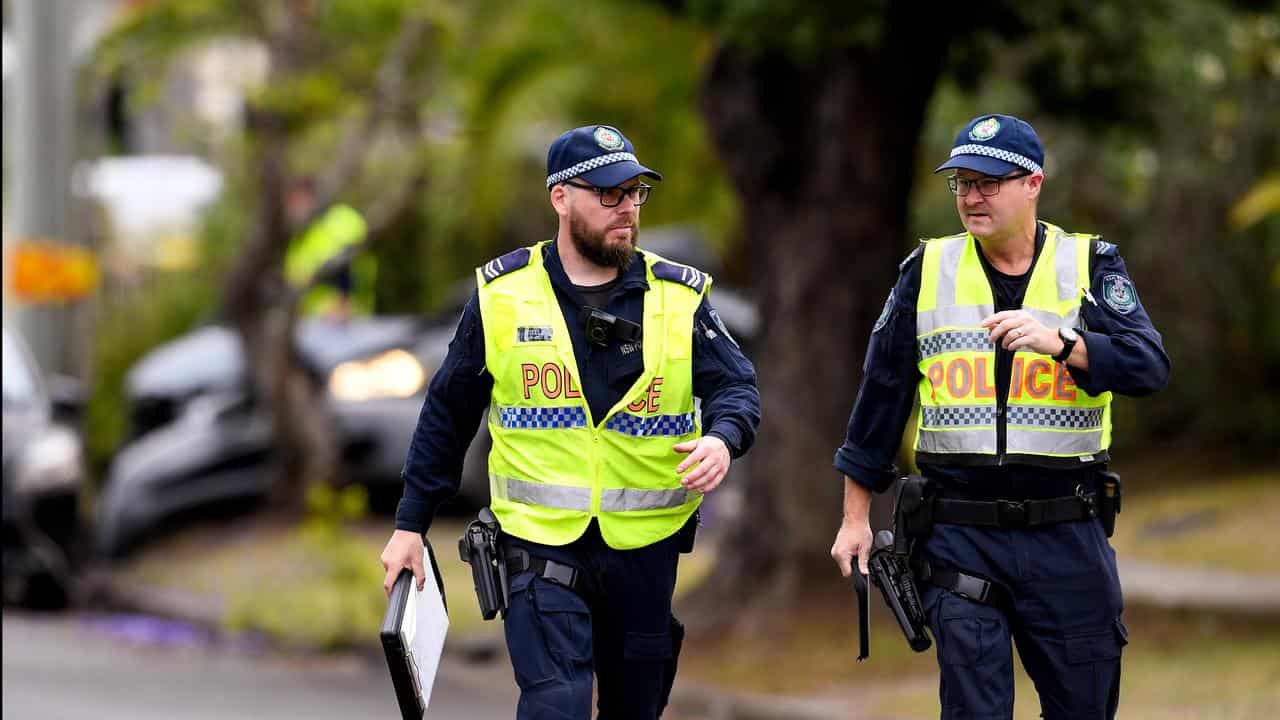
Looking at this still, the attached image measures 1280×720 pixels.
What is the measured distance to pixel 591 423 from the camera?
18.6ft

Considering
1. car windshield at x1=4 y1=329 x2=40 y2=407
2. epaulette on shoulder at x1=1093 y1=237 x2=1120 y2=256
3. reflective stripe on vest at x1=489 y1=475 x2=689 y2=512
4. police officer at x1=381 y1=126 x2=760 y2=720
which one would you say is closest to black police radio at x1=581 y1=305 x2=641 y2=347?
police officer at x1=381 y1=126 x2=760 y2=720

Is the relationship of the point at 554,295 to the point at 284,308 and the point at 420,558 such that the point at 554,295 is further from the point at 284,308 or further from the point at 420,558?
the point at 284,308

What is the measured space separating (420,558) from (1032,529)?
5.14 ft

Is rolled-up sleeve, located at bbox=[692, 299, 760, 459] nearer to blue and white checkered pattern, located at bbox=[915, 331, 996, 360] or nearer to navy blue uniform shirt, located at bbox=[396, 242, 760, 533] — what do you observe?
navy blue uniform shirt, located at bbox=[396, 242, 760, 533]

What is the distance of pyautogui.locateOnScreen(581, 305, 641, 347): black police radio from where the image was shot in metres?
5.67

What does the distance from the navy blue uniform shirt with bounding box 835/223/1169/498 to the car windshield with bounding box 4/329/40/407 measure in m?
9.12

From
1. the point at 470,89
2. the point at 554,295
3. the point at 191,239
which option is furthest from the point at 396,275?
the point at 554,295

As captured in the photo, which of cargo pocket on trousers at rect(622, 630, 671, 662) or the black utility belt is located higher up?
the black utility belt

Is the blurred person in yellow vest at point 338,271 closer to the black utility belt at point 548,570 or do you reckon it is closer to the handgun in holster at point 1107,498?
the black utility belt at point 548,570

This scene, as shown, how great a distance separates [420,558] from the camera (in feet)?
18.8

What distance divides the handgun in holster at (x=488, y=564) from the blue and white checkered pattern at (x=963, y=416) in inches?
45.8

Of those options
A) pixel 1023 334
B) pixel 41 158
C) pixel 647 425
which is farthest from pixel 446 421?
pixel 41 158

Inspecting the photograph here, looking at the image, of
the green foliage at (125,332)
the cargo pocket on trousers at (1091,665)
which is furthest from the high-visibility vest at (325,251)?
the cargo pocket on trousers at (1091,665)

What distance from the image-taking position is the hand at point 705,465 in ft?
17.6
